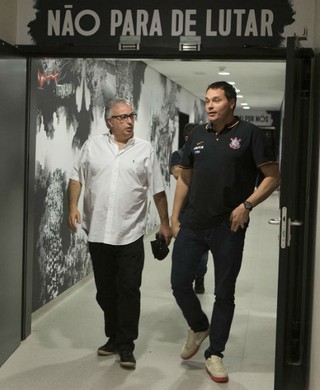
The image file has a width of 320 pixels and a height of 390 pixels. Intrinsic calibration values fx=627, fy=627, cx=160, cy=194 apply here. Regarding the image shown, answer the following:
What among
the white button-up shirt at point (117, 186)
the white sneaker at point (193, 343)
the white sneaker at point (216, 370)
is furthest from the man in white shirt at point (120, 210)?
the white sneaker at point (216, 370)

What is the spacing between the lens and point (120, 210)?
372cm

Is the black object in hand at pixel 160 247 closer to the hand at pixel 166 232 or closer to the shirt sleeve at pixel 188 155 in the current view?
the hand at pixel 166 232

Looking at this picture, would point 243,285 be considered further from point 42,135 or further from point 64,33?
point 64,33

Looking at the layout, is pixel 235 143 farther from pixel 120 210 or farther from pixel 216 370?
pixel 216 370

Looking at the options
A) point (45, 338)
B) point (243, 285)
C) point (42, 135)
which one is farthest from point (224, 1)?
point (243, 285)

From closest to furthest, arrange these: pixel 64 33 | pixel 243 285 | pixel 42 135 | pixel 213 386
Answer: pixel 213 386
pixel 64 33
pixel 42 135
pixel 243 285

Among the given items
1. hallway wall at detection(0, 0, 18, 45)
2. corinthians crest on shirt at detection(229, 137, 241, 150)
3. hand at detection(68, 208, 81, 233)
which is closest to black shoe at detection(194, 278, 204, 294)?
hand at detection(68, 208, 81, 233)

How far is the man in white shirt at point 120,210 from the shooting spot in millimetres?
3709

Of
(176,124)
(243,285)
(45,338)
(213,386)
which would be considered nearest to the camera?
(213,386)

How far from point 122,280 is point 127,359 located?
46 centimetres

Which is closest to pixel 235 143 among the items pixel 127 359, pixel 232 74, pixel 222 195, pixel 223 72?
pixel 222 195

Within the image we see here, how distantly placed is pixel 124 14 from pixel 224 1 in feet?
1.90

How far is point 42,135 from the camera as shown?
4.64 metres

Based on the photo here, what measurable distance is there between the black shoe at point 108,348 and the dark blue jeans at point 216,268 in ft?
1.75
